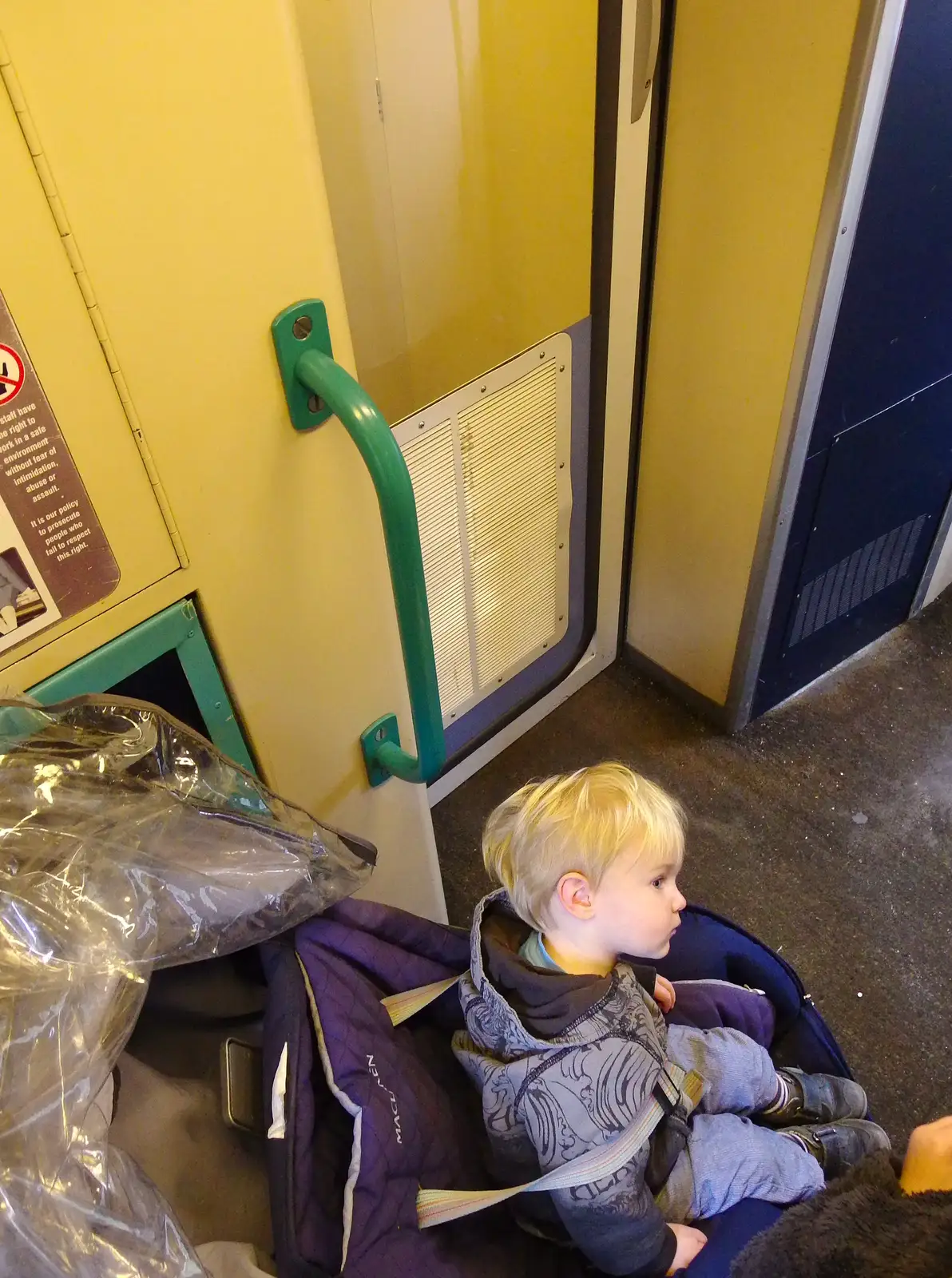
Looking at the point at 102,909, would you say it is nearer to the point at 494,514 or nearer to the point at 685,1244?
the point at 685,1244

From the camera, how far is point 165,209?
57cm

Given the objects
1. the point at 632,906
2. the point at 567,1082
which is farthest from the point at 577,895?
the point at 567,1082

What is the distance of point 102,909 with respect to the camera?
56 centimetres

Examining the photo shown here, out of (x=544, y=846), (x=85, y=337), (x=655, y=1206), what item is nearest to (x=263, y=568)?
(x=85, y=337)

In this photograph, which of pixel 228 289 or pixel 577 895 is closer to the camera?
pixel 228 289

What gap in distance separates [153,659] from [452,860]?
38.7 inches

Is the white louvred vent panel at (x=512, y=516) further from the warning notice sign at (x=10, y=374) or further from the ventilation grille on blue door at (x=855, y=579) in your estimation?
the warning notice sign at (x=10, y=374)

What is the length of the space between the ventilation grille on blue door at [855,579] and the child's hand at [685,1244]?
1.06m

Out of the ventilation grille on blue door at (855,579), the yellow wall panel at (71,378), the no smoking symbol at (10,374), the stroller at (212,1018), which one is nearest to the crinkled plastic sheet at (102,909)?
the stroller at (212,1018)

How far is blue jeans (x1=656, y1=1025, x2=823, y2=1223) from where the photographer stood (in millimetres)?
878

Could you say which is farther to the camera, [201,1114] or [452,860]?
[452,860]

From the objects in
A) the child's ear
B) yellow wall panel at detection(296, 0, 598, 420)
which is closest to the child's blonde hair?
the child's ear

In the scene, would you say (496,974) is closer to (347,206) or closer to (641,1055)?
(641,1055)

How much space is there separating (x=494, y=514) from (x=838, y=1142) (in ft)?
3.01
